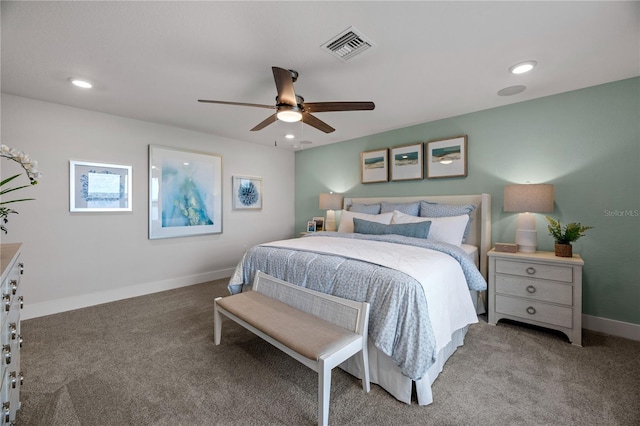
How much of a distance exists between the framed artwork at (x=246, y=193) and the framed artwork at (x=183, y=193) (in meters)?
0.30

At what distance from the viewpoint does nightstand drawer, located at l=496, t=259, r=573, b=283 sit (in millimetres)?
2377

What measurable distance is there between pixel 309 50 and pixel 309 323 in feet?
6.44

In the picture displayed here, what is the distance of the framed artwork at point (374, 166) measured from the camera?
162 inches

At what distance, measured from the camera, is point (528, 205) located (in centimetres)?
262

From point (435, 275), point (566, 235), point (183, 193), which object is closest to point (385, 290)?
point (435, 275)

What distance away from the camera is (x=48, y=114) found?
9.70ft

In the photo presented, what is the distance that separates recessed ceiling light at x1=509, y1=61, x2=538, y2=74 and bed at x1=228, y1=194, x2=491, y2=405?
130cm

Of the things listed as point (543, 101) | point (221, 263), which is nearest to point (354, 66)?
point (543, 101)

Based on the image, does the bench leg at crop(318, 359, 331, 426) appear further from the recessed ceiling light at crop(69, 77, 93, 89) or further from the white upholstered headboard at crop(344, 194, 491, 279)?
the recessed ceiling light at crop(69, 77, 93, 89)

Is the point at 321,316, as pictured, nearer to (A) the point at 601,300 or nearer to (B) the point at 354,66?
(B) the point at 354,66

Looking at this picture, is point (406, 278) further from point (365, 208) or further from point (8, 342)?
point (365, 208)

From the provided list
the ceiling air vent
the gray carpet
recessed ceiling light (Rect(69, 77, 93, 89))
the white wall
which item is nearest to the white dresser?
the gray carpet

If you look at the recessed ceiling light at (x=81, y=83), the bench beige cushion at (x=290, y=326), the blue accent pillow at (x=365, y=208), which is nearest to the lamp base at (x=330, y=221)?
the blue accent pillow at (x=365, y=208)

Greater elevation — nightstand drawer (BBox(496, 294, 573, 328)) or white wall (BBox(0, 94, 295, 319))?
white wall (BBox(0, 94, 295, 319))
